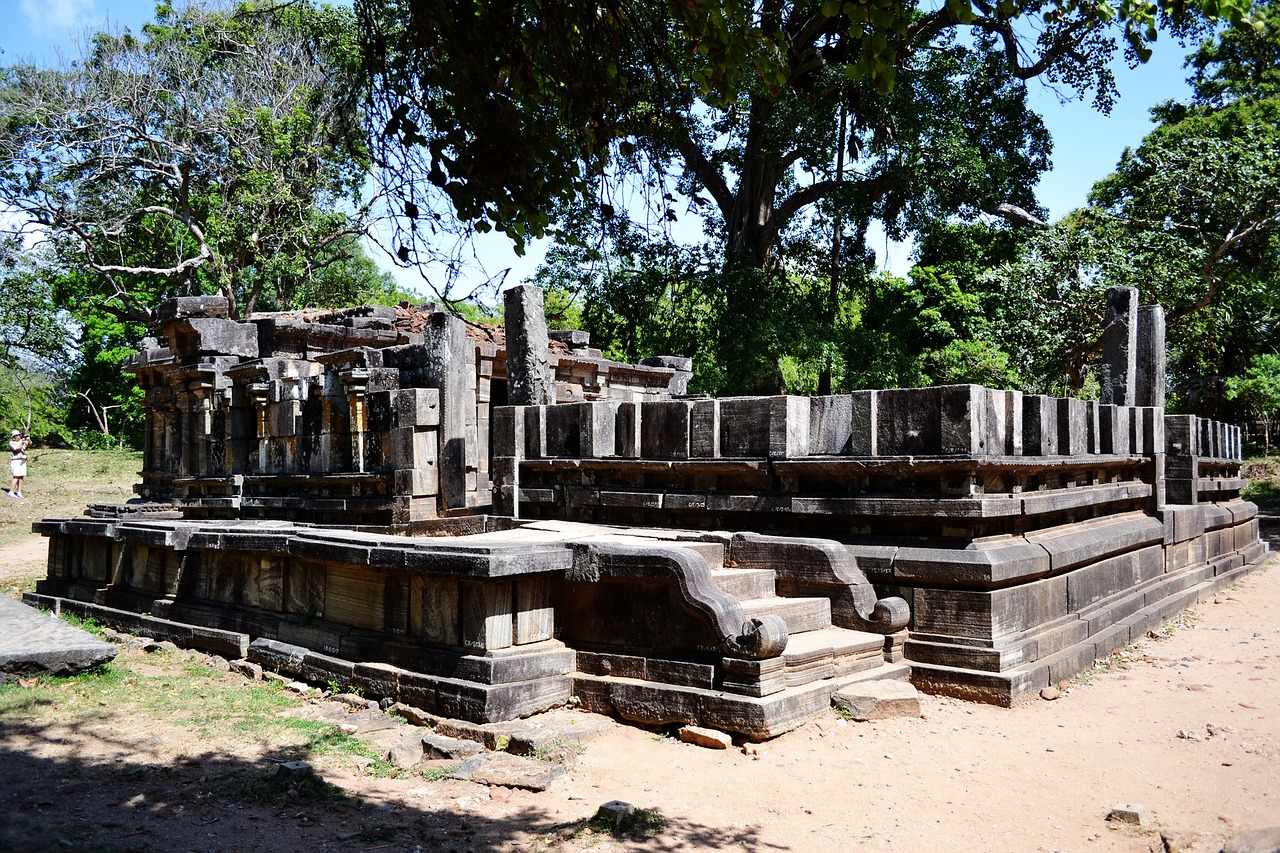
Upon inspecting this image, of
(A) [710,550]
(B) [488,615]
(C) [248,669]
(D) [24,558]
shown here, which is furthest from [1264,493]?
(D) [24,558]

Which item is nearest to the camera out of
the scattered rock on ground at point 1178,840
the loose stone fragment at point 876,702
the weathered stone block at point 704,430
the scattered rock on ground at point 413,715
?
the scattered rock on ground at point 1178,840

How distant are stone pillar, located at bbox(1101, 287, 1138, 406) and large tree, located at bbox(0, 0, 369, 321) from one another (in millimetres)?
18153

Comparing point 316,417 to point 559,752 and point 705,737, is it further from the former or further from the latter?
point 705,737

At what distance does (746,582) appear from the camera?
697 cm

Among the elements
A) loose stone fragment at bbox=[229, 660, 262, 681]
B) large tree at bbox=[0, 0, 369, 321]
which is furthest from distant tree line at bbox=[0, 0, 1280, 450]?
loose stone fragment at bbox=[229, 660, 262, 681]

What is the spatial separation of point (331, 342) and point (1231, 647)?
12.9m

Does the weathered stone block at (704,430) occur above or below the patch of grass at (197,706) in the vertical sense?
above

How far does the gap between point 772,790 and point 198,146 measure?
27.0 metres

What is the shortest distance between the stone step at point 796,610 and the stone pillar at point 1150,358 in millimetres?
6936

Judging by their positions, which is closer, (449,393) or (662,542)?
(662,542)

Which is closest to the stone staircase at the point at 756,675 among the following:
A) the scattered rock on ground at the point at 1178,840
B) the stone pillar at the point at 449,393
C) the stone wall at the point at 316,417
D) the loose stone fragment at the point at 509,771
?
the loose stone fragment at the point at 509,771

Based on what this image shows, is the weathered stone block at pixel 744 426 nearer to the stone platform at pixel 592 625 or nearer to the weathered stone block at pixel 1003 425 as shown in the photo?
the stone platform at pixel 592 625

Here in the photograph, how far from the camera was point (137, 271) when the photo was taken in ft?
80.4

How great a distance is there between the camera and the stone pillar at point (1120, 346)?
11219 mm
